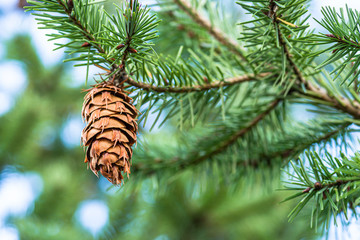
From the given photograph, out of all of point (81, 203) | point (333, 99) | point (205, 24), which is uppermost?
point (205, 24)

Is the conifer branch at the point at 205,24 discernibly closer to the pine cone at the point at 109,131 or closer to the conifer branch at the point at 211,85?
the conifer branch at the point at 211,85

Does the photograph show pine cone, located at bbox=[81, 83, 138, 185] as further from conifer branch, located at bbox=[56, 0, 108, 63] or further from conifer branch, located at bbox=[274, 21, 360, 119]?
conifer branch, located at bbox=[274, 21, 360, 119]

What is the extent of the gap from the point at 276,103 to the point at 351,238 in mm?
222

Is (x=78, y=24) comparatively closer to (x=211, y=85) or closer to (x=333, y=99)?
(x=211, y=85)

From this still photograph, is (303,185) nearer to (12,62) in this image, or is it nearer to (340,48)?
(340,48)

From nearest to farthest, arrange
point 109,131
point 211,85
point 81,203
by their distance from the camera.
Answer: point 109,131
point 211,85
point 81,203

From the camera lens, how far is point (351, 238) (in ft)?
1.61

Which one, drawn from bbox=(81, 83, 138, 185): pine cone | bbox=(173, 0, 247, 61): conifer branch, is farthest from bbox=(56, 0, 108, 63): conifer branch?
bbox=(173, 0, 247, 61): conifer branch

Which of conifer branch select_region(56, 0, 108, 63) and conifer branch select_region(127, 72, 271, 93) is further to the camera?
conifer branch select_region(127, 72, 271, 93)

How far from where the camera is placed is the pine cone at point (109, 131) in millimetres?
356

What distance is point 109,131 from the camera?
0.36m

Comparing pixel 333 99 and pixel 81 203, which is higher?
pixel 333 99

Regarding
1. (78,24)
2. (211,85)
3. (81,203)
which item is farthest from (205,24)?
(81,203)

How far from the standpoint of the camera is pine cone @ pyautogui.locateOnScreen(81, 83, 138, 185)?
356 mm
